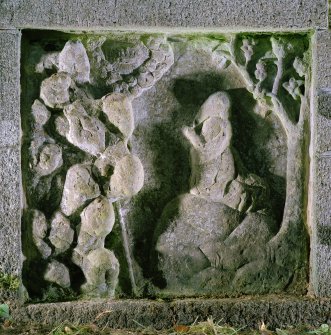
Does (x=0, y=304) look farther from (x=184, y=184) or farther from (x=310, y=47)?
(x=310, y=47)

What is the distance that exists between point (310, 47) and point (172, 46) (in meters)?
0.85

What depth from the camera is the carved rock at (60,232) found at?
145 inches

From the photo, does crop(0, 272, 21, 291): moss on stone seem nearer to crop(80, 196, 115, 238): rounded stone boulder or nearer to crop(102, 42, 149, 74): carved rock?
crop(80, 196, 115, 238): rounded stone boulder

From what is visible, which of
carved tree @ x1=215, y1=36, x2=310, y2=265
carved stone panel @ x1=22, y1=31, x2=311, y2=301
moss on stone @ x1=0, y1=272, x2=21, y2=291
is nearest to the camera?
moss on stone @ x1=0, y1=272, x2=21, y2=291

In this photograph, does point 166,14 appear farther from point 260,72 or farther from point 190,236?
point 190,236

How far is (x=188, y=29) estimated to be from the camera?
3.74 metres

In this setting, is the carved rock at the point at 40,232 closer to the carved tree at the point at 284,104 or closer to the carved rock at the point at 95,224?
the carved rock at the point at 95,224

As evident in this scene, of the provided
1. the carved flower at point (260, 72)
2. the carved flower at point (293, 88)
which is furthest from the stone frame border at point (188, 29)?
the carved flower at point (260, 72)

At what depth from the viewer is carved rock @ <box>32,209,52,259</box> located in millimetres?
3678

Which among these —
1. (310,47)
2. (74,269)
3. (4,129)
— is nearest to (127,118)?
(4,129)

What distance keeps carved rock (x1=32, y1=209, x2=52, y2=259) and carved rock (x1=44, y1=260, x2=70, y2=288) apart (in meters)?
0.07

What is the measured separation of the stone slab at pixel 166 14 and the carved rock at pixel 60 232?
1128 mm

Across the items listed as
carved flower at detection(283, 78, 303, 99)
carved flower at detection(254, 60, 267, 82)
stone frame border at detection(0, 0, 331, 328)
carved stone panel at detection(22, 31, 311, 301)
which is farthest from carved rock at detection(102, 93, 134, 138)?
carved flower at detection(283, 78, 303, 99)

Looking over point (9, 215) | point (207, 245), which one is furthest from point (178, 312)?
point (9, 215)
